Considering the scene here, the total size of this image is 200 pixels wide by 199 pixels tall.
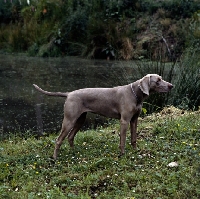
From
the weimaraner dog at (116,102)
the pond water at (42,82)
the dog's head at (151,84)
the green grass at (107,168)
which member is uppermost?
the dog's head at (151,84)

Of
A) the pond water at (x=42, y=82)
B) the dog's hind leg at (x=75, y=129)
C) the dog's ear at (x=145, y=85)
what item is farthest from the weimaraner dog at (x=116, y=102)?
the pond water at (x=42, y=82)

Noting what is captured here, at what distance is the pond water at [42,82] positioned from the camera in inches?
357

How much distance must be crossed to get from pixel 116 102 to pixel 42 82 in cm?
843

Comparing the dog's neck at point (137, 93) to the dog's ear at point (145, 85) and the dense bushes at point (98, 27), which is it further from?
the dense bushes at point (98, 27)

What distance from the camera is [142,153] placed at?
18.6 feet

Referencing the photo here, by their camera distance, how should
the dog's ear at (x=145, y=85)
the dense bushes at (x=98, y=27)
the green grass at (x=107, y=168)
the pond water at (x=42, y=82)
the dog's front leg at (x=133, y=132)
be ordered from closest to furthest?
the green grass at (x=107, y=168), the dog's ear at (x=145, y=85), the dog's front leg at (x=133, y=132), the pond water at (x=42, y=82), the dense bushes at (x=98, y=27)

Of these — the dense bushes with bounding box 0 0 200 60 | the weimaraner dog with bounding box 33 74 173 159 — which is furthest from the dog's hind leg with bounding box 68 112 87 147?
the dense bushes with bounding box 0 0 200 60

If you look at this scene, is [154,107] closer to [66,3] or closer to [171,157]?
[171,157]

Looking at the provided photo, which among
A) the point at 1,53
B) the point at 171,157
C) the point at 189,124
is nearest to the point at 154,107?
the point at 189,124

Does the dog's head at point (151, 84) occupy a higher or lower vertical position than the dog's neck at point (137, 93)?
higher

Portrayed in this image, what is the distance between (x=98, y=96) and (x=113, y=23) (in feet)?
50.1

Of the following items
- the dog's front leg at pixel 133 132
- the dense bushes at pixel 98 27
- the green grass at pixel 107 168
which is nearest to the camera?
the green grass at pixel 107 168

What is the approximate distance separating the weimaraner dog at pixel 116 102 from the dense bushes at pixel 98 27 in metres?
12.6

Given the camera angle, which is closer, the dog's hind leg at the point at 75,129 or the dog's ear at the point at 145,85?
the dog's ear at the point at 145,85
